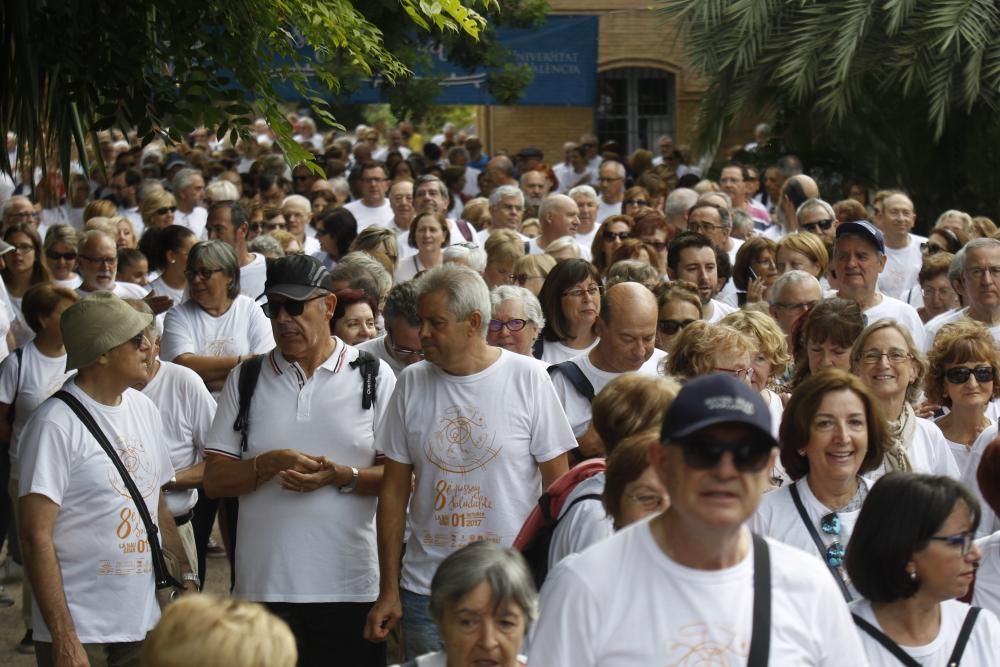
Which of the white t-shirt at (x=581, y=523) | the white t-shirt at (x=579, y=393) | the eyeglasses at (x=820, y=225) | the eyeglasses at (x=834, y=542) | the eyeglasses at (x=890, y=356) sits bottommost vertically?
the eyeglasses at (x=834, y=542)

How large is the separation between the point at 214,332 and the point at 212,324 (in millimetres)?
44

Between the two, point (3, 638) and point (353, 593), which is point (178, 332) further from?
point (353, 593)

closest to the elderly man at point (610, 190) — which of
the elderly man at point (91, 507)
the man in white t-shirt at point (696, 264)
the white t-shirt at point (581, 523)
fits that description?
the man in white t-shirt at point (696, 264)

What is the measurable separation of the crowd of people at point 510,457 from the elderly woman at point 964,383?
1 cm

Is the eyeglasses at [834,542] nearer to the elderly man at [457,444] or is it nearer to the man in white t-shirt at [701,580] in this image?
the elderly man at [457,444]

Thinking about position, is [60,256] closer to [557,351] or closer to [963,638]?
[557,351]

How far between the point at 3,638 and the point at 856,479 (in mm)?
5148

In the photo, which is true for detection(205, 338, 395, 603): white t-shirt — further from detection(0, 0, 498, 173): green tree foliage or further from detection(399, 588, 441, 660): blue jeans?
detection(0, 0, 498, 173): green tree foliage

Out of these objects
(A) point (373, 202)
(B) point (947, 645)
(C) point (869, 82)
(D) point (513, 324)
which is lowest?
→ (B) point (947, 645)

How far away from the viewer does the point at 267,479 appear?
20.4 feet

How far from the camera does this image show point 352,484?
6289 millimetres

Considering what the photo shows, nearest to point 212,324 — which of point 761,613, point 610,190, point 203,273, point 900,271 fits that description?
point 203,273

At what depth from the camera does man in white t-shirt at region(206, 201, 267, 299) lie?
10.7m

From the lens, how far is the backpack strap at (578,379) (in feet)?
22.4
